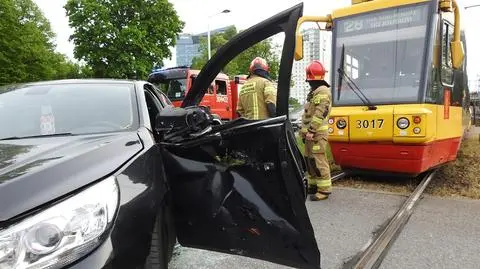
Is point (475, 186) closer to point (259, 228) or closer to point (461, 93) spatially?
point (461, 93)

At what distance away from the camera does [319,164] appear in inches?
260

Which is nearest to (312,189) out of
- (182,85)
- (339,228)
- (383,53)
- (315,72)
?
(315,72)

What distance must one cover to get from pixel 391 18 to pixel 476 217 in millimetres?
3376

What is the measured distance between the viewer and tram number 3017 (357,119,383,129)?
6.86 m

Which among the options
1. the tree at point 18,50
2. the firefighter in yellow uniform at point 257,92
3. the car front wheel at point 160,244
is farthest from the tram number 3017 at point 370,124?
the tree at point 18,50

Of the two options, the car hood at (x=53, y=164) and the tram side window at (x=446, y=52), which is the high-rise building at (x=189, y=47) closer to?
the tram side window at (x=446, y=52)

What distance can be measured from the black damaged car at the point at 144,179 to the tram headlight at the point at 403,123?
13.8 ft

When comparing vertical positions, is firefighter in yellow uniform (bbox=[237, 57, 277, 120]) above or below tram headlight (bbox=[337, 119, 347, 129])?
above

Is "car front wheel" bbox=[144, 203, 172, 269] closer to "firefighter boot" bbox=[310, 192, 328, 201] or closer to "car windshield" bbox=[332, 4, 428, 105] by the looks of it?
"firefighter boot" bbox=[310, 192, 328, 201]

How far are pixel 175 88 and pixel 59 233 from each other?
617 inches

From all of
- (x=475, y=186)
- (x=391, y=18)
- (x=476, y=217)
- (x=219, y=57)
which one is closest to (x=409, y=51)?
(x=391, y=18)

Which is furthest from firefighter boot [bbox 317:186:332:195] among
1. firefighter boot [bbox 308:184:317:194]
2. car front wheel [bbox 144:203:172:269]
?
car front wheel [bbox 144:203:172:269]

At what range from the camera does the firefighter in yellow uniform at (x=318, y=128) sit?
21.4ft

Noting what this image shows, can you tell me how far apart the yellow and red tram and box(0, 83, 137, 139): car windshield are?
178 inches
